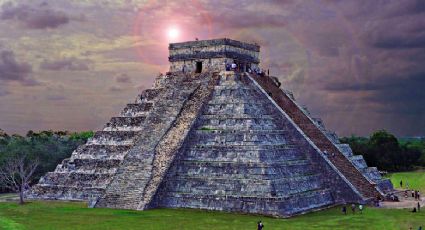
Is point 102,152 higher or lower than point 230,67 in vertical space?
lower

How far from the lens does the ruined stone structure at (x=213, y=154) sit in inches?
1503

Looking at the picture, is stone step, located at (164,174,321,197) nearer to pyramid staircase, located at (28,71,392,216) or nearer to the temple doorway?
pyramid staircase, located at (28,71,392,216)

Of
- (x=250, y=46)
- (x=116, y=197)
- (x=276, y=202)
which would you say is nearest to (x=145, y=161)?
(x=116, y=197)

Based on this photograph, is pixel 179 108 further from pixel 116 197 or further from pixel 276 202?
pixel 276 202

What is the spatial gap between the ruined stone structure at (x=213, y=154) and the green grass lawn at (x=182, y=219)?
4.47ft

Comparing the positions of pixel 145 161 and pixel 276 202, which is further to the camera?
pixel 145 161

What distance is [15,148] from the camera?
60938mm

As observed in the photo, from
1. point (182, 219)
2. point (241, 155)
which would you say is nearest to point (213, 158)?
point (241, 155)

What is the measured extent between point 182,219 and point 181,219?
66 mm

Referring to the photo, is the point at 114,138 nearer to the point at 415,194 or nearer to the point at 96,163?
the point at 96,163

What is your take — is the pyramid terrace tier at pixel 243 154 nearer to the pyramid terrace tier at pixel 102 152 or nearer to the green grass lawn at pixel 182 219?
the green grass lawn at pixel 182 219

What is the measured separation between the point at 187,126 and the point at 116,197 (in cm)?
793

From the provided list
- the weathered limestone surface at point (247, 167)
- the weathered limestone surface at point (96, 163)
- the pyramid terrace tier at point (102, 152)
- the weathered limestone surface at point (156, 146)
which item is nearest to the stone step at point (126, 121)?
the weathered limestone surface at point (96, 163)

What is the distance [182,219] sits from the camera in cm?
3500
